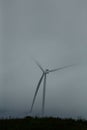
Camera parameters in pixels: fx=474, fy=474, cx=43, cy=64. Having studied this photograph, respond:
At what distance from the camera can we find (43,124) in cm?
6138

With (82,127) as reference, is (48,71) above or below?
above

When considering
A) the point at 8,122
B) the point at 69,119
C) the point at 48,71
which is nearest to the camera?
the point at 8,122

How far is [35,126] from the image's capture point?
59.9 meters

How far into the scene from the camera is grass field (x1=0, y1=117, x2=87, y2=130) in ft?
194

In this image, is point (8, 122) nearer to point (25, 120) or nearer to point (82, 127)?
point (25, 120)

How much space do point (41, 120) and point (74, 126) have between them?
16.7 ft

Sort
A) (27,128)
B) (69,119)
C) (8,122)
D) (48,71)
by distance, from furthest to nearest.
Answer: (48,71) → (69,119) → (8,122) → (27,128)

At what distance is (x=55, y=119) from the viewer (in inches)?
2645

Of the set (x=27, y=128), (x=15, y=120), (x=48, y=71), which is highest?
(x=48, y=71)

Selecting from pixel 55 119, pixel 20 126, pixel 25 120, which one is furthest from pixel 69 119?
pixel 20 126

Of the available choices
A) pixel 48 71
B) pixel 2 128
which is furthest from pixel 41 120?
pixel 48 71

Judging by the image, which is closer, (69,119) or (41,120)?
(41,120)

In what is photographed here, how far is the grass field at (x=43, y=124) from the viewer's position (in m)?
59.2

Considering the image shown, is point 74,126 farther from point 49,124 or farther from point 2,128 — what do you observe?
point 2,128
